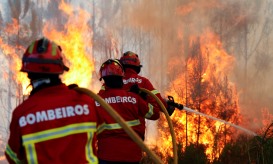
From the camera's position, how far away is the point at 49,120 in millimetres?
2119

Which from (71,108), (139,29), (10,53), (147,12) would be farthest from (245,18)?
(71,108)

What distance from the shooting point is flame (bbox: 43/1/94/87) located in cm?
2108

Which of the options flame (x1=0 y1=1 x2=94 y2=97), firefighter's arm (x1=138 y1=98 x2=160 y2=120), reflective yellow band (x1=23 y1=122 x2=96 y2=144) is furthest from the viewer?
flame (x1=0 y1=1 x2=94 y2=97)

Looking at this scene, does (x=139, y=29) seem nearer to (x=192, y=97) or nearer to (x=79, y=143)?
(x=192, y=97)

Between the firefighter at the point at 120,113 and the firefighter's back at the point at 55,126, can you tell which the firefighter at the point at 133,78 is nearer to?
the firefighter at the point at 120,113

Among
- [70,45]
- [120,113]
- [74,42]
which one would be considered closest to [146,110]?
[120,113]

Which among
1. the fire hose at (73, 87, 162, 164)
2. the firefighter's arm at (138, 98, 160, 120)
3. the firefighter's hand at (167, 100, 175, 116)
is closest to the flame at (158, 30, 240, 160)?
the firefighter's hand at (167, 100, 175, 116)

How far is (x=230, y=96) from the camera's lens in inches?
669

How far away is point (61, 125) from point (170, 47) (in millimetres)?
19310

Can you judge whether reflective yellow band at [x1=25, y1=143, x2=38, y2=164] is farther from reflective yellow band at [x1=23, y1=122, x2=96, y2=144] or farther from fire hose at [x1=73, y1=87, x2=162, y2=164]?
fire hose at [x1=73, y1=87, x2=162, y2=164]

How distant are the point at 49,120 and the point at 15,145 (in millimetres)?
264

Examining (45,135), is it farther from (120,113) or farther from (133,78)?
(133,78)

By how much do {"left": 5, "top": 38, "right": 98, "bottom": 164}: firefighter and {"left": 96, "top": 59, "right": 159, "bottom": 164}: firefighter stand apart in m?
1.59

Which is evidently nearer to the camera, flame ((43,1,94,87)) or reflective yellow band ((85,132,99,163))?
reflective yellow band ((85,132,99,163))
